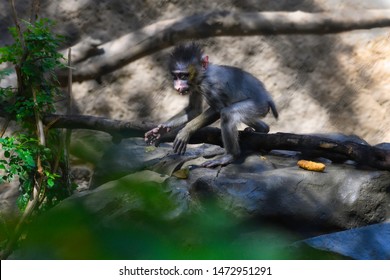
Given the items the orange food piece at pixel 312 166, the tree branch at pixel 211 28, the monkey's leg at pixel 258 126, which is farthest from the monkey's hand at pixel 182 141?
the tree branch at pixel 211 28

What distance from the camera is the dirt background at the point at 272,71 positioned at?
8.73m

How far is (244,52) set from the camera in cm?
883

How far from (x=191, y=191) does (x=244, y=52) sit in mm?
4126

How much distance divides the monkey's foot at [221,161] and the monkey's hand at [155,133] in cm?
58

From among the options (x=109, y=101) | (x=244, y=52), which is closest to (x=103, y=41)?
(x=109, y=101)

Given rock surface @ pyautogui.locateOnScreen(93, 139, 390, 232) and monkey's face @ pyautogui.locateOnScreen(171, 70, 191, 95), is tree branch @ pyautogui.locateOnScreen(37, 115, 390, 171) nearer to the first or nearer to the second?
rock surface @ pyautogui.locateOnScreen(93, 139, 390, 232)

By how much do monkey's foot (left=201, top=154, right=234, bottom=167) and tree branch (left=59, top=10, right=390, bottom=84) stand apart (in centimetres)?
329

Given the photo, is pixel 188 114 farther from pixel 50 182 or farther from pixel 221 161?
pixel 50 182

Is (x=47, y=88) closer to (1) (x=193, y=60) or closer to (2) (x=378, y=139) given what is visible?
(1) (x=193, y=60)

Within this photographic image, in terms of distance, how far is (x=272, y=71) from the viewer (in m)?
8.83

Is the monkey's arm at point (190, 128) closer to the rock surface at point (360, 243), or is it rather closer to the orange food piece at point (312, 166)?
the orange food piece at point (312, 166)

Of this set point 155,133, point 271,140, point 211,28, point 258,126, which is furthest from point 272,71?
point 155,133

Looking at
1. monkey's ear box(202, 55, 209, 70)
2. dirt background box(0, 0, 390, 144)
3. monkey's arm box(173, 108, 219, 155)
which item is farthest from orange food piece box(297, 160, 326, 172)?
dirt background box(0, 0, 390, 144)

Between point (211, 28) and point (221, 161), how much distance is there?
11.3ft
